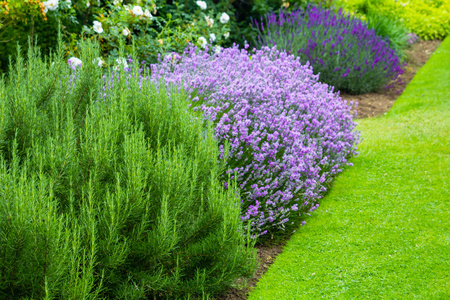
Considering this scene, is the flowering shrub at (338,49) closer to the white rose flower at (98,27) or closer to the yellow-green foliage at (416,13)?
the white rose flower at (98,27)

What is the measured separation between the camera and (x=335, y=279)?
3.55 m

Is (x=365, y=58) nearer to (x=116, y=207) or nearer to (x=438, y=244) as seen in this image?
(x=438, y=244)

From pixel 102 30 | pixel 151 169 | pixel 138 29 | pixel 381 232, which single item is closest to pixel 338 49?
pixel 138 29

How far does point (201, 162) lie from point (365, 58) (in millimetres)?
6200

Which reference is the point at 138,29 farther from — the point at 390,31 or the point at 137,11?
A: the point at 390,31

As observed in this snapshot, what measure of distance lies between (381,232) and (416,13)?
38.3 feet

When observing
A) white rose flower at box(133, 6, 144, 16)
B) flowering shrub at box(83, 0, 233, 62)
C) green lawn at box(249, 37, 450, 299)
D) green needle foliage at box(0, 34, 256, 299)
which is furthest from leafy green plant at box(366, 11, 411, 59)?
green needle foliage at box(0, 34, 256, 299)

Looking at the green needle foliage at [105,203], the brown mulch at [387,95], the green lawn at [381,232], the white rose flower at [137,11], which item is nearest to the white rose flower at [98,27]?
the white rose flower at [137,11]

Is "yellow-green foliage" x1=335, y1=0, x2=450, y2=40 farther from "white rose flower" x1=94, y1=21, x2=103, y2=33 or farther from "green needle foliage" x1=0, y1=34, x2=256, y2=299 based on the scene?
"green needle foliage" x1=0, y1=34, x2=256, y2=299

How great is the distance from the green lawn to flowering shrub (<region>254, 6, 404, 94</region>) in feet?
6.86

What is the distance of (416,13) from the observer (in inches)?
540

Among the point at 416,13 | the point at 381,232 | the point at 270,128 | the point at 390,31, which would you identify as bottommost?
the point at 381,232

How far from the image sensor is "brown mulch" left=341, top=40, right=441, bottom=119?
797 cm

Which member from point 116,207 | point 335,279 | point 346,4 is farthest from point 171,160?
point 346,4
